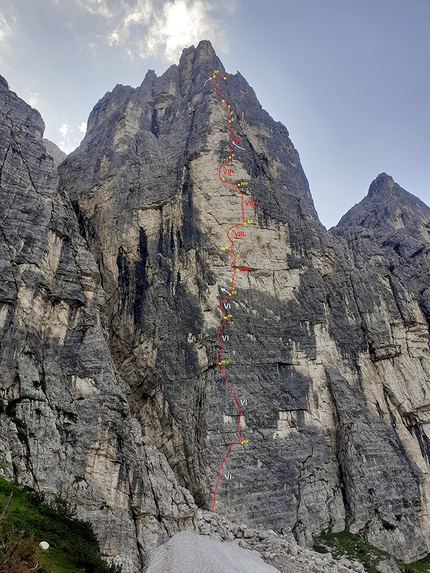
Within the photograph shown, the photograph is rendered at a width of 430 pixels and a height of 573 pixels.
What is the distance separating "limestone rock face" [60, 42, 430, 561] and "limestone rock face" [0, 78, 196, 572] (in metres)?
6.13

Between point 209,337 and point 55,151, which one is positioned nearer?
point 209,337

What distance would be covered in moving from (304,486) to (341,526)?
4041mm

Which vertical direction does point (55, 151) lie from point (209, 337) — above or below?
above

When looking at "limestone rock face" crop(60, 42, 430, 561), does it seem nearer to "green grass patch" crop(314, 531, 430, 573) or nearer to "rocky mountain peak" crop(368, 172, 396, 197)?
"green grass patch" crop(314, 531, 430, 573)

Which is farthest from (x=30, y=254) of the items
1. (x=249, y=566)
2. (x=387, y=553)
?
(x=387, y=553)

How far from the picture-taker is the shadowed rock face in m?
30.9

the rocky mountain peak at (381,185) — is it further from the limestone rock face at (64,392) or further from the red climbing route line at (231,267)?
the limestone rock face at (64,392)

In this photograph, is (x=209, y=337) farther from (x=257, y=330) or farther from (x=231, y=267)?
(x=231, y=267)

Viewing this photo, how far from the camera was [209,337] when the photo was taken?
3984cm

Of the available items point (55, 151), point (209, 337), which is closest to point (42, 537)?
point (209, 337)

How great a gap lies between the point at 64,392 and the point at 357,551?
2385 centimetres

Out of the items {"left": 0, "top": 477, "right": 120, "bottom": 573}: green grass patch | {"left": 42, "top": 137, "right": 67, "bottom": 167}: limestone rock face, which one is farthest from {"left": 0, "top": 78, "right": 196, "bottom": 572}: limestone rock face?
{"left": 42, "top": 137, "right": 67, "bottom": 167}: limestone rock face

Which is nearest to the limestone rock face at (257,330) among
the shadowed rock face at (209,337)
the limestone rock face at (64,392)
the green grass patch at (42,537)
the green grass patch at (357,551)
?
the shadowed rock face at (209,337)

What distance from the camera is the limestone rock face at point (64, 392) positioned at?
Result: 26.2 m
